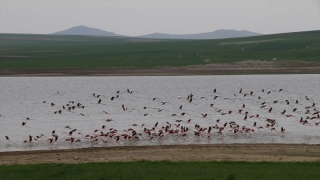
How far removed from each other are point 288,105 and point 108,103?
16.2 meters

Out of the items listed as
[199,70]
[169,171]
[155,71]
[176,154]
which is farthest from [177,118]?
[199,70]

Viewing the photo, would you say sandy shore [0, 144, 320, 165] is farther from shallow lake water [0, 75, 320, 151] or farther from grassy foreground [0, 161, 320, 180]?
grassy foreground [0, 161, 320, 180]

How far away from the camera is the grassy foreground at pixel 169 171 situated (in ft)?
60.7

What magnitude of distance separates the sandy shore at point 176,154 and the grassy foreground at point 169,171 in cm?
220

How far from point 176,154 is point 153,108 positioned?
20.9 m

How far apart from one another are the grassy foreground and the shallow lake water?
26.2ft

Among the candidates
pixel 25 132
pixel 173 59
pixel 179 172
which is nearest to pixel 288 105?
pixel 25 132

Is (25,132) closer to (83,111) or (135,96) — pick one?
(83,111)

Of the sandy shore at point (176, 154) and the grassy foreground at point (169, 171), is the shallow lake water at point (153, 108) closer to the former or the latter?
the sandy shore at point (176, 154)

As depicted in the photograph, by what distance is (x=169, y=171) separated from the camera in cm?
1947

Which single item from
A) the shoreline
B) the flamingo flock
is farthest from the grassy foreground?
the shoreline

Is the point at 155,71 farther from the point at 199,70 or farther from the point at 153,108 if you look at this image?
the point at 153,108

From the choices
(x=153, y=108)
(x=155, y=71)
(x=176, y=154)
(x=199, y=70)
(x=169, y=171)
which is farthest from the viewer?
(x=199, y=70)

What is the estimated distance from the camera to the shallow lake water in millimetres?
31172
